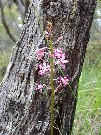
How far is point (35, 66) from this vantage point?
5.78 feet

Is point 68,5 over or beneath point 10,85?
over

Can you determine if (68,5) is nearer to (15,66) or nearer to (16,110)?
(15,66)

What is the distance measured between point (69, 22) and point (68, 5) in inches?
3.4

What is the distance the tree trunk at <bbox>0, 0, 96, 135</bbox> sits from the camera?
1.75 m

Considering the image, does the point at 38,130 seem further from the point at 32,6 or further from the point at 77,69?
the point at 32,6

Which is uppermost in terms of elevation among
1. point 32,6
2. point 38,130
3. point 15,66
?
point 32,6

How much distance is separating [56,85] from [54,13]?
1.23 feet

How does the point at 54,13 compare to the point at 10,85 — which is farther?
the point at 10,85

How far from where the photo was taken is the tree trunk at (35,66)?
5.74 ft

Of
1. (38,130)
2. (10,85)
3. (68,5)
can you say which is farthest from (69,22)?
(38,130)

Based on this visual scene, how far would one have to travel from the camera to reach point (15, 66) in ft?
6.07

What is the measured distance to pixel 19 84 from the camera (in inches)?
71.4

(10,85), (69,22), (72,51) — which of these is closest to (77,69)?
(72,51)

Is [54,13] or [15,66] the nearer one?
[54,13]
